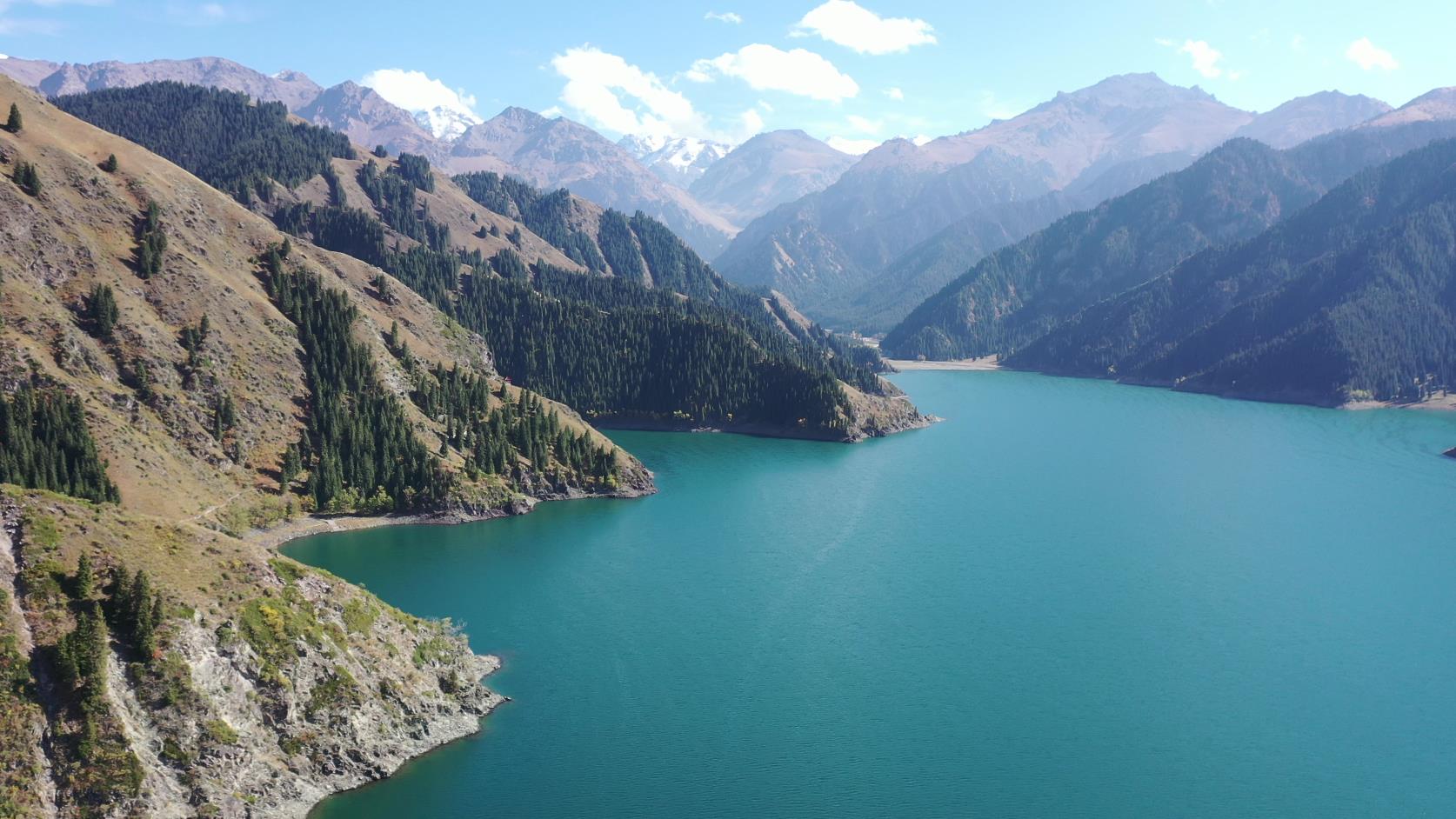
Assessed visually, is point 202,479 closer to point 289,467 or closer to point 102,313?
point 289,467

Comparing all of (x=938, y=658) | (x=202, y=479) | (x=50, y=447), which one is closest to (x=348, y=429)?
(x=202, y=479)

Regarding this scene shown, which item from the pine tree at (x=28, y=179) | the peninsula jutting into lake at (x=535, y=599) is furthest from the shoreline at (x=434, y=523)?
the pine tree at (x=28, y=179)

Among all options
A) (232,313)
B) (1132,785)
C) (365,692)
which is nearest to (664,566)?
(365,692)

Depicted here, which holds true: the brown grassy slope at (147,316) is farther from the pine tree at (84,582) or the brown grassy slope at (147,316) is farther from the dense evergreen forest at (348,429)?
the pine tree at (84,582)

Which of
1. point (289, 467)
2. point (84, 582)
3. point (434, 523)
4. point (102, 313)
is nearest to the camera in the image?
point (84, 582)

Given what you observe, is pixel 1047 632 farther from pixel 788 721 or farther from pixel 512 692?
pixel 512 692

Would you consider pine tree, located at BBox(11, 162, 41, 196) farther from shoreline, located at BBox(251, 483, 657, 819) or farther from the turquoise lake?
the turquoise lake

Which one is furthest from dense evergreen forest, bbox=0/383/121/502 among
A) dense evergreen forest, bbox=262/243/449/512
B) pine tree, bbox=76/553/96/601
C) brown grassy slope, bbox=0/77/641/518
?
pine tree, bbox=76/553/96/601

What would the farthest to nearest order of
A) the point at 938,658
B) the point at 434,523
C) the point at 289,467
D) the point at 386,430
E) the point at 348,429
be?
the point at 386,430 → the point at 348,429 → the point at 434,523 → the point at 289,467 → the point at 938,658
